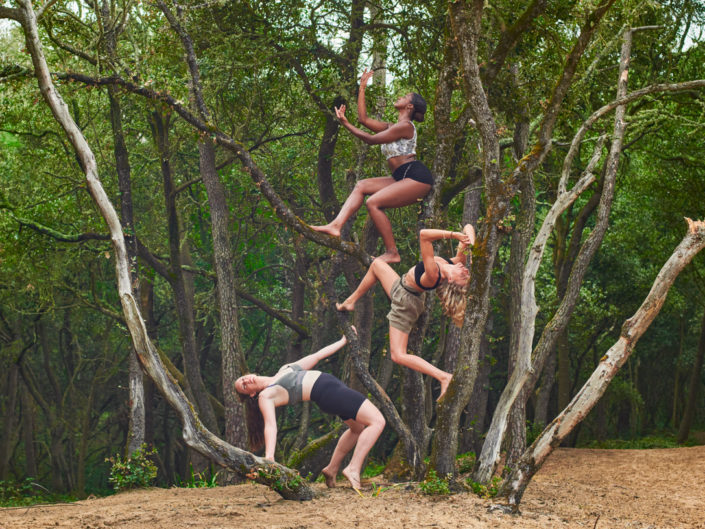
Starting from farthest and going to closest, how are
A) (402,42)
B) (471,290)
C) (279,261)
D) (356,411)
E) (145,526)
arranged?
(279,261)
(402,42)
(356,411)
(471,290)
(145,526)

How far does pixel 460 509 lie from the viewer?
6.41 meters

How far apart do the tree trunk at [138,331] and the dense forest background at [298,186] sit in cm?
152

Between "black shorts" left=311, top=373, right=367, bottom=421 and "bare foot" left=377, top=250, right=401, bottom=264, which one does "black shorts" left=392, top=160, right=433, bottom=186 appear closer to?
"bare foot" left=377, top=250, right=401, bottom=264

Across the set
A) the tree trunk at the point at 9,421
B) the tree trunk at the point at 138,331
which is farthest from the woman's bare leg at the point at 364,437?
the tree trunk at the point at 9,421

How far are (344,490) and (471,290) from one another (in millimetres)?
2548

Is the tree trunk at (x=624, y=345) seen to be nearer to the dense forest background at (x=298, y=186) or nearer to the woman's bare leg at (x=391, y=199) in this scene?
the dense forest background at (x=298, y=186)

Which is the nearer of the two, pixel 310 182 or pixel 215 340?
pixel 310 182

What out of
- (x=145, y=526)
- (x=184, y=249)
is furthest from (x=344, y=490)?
(x=184, y=249)

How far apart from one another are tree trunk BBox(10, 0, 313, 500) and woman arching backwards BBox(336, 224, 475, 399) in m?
1.94

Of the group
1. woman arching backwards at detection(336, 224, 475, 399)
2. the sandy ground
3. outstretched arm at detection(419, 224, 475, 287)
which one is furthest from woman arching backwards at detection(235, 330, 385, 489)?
outstretched arm at detection(419, 224, 475, 287)

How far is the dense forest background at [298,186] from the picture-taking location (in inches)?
384

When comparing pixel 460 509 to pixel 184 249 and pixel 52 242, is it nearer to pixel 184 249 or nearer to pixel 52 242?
pixel 52 242

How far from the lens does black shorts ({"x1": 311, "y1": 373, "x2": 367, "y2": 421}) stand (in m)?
7.54

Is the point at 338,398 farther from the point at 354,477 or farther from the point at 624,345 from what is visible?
the point at 624,345
